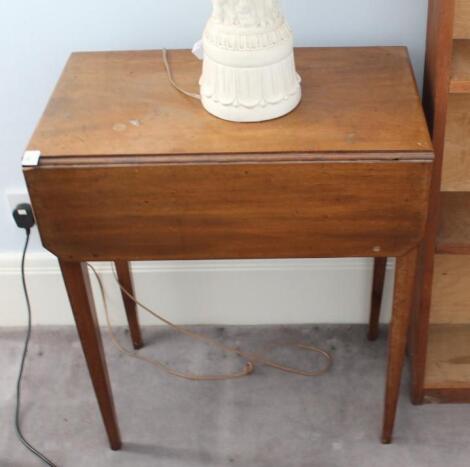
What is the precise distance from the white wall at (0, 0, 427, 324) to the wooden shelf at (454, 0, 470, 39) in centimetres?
13

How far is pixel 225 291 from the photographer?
1.86 metres

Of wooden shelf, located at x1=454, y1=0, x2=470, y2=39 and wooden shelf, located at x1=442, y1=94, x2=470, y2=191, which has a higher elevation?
wooden shelf, located at x1=454, y1=0, x2=470, y2=39

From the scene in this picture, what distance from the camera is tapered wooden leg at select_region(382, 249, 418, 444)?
133cm

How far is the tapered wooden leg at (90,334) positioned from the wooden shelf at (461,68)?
71 centimetres

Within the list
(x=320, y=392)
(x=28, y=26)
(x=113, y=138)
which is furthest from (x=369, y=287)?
(x=28, y=26)

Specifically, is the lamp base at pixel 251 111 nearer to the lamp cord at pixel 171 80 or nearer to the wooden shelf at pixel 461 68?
the lamp cord at pixel 171 80

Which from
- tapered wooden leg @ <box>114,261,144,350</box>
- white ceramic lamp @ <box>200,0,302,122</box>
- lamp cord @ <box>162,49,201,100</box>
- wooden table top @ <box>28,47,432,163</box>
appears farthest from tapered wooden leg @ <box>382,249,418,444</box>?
tapered wooden leg @ <box>114,261,144,350</box>

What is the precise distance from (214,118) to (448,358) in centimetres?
80

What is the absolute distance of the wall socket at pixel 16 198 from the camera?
176cm

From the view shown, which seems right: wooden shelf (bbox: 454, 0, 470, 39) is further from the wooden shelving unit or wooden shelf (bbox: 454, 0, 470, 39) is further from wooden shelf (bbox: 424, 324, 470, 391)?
wooden shelf (bbox: 424, 324, 470, 391)

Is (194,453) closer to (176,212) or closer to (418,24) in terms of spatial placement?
(176,212)

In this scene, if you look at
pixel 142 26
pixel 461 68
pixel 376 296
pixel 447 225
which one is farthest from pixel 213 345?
pixel 461 68

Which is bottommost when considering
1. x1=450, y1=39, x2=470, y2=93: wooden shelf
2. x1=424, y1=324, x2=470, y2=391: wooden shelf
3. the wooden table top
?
x1=424, y1=324, x2=470, y2=391: wooden shelf

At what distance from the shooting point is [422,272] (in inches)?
59.6
